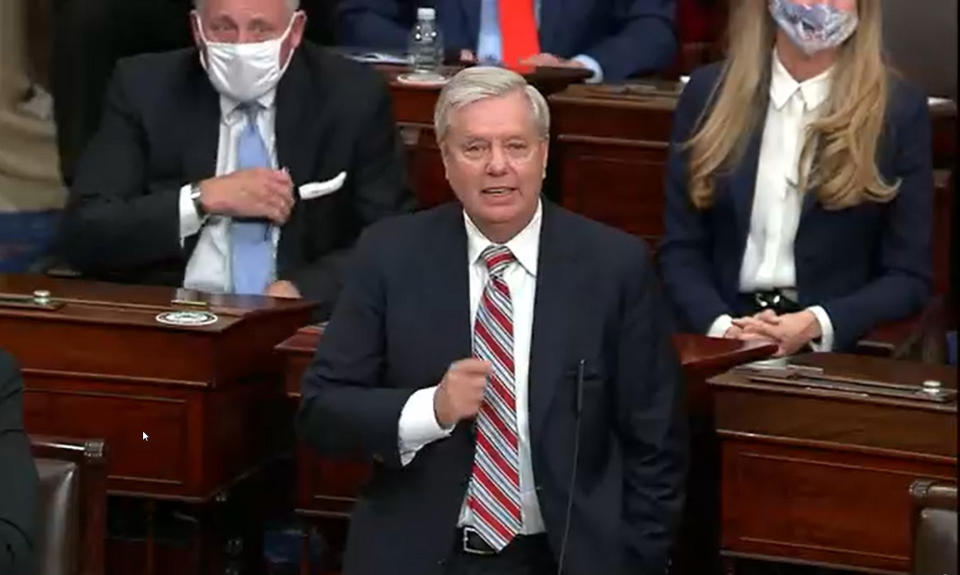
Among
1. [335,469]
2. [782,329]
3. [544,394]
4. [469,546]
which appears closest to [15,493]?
[469,546]

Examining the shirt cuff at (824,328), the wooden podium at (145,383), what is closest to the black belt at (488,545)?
the wooden podium at (145,383)

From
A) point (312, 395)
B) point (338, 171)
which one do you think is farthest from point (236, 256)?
point (312, 395)

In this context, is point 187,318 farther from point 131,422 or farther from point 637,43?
point 637,43

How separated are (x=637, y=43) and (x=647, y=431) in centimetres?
259

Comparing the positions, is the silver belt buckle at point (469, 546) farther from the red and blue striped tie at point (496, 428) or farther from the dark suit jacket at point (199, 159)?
the dark suit jacket at point (199, 159)

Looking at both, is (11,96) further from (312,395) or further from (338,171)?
(312,395)

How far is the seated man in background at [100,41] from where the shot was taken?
6301 millimetres

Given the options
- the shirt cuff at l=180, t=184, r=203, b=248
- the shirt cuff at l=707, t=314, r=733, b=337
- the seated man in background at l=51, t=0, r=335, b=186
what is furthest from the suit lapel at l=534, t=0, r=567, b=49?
the shirt cuff at l=707, t=314, r=733, b=337

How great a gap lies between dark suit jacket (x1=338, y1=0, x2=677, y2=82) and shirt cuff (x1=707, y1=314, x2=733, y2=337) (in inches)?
60.9

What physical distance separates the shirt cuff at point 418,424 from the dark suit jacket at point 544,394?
0.06 feet

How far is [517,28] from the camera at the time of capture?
20.7 feet

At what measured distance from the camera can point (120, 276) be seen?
5293mm

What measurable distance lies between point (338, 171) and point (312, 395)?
4.33 feet

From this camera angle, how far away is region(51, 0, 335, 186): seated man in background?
6301 mm
